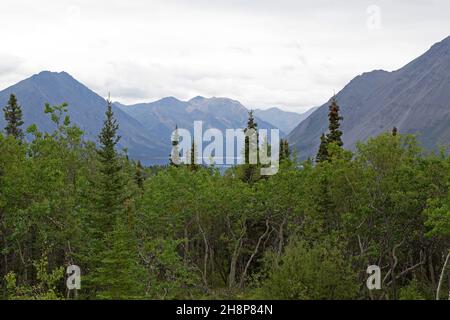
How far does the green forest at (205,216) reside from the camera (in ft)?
123

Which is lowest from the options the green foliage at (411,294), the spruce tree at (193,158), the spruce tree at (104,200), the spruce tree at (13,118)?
the green foliage at (411,294)

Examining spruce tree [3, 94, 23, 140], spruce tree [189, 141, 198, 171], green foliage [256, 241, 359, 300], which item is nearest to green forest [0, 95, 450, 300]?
green foliage [256, 241, 359, 300]

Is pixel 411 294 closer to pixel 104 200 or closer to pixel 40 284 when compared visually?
pixel 104 200

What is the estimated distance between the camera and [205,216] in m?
54.6

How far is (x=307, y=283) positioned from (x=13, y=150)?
90.3 feet

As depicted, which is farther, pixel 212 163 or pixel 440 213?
pixel 212 163

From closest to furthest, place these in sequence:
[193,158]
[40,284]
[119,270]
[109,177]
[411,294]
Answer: [40,284]
[119,270]
[411,294]
[109,177]
[193,158]

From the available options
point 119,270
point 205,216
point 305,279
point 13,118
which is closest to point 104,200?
point 119,270

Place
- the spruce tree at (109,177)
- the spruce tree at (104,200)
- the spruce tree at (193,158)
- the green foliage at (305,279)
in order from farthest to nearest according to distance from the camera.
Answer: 1. the spruce tree at (193,158)
2. the spruce tree at (109,177)
3. the spruce tree at (104,200)
4. the green foliage at (305,279)

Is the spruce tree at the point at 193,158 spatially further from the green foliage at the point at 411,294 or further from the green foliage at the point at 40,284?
the green foliage at the point at 411,294

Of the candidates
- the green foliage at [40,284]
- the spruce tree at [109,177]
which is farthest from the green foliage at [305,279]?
the spruce tree at [109,177]
